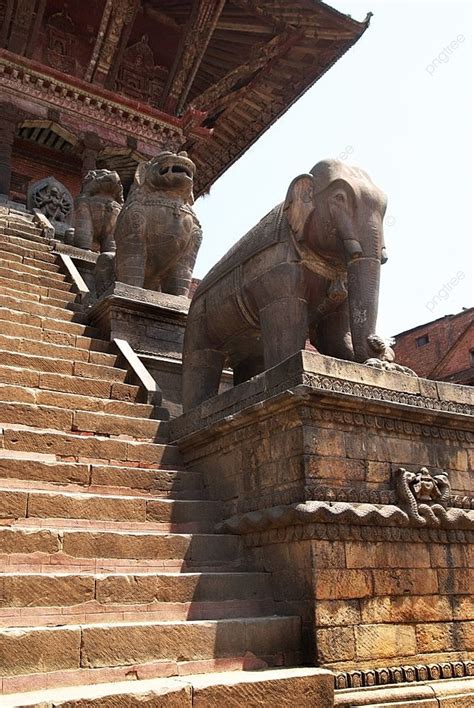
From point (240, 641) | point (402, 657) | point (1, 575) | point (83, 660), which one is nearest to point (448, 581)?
point (402, 657)

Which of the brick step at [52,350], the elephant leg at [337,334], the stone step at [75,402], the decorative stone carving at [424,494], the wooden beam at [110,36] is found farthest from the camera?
the wooden beam at [110,36]

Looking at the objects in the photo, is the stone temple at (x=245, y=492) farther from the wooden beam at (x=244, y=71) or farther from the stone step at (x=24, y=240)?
the wooden beam at (x=244, y=71)

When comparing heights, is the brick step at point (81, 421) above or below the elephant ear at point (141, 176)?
below

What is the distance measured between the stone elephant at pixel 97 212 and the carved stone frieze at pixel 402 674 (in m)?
9.41

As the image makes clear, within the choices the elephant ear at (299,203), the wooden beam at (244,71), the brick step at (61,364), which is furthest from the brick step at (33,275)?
the wooden beam at (244,71)

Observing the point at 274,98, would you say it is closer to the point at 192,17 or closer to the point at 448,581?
the point at 192,17

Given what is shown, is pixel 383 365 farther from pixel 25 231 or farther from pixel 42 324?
pixel 25 231

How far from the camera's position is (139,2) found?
18625mm

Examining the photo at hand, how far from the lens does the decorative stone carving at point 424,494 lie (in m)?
4.30

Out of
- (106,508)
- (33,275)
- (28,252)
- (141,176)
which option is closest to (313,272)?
(106,508)

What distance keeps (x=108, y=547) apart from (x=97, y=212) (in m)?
8.97

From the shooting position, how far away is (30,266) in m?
9.49

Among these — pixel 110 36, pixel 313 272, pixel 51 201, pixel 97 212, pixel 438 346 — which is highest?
pixel 110 36

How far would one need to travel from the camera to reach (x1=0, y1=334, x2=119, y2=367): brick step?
643 centimetres
